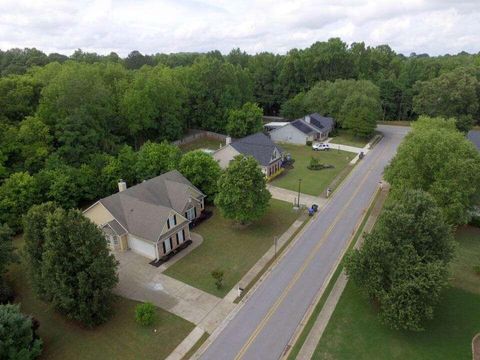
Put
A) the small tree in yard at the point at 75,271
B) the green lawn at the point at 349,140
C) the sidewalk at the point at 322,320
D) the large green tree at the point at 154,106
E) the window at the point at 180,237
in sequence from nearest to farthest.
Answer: the sidewalk at the point at 322,320 → the small tree in yard at the point at 75,271 → the window at the point at 180,237 → the large green tree at the point at 154,106 → the green lawn at the point at 349,140

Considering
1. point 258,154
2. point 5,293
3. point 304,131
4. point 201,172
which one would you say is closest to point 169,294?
point 5,293

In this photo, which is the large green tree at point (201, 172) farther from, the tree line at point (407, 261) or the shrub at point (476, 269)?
the shrub at point (476, 269)

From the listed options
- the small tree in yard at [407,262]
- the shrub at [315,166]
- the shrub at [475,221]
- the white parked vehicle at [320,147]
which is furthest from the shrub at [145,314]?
the white parked vehicle at [320,147]

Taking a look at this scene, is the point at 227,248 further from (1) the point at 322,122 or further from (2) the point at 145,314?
(1) the point at 322,122

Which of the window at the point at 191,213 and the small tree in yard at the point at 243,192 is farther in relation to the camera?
the window at the point at 191,213

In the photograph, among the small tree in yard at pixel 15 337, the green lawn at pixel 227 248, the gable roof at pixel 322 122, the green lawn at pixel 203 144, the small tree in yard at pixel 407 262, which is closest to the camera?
the small tree in yard at pixel 15 337

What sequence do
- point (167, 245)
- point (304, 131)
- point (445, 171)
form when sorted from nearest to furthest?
point (167, 245)
point (445, 171)
point (304, 131)

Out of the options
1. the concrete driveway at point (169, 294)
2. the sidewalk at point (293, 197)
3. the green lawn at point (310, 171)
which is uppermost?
the green lawn at point (310, 171)
